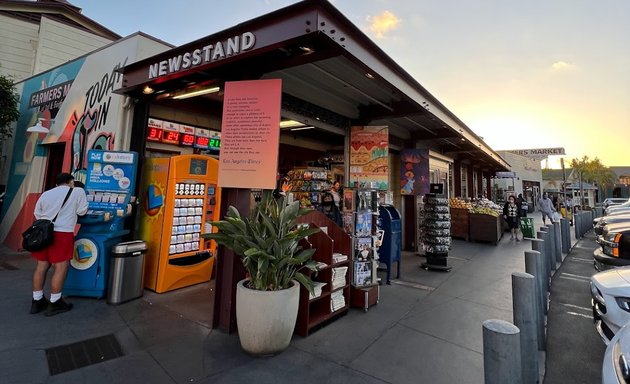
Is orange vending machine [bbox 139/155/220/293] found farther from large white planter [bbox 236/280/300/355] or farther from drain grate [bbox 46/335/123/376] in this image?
large white planter [bbox 236/280/300/355]

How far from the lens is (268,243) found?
2652 mm

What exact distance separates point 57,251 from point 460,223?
401 inches

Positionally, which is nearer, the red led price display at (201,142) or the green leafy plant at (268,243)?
the green leafy plant at (268,243)

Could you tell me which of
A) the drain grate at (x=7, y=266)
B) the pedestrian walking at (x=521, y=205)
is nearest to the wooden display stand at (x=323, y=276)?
the drain grate at (x=7, y=266)

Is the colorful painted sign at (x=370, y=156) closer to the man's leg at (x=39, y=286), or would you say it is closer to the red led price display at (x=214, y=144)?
the red led price display at (x=214, y=144)

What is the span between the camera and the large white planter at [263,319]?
248cm

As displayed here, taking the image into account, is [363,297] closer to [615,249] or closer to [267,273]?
[267,273]

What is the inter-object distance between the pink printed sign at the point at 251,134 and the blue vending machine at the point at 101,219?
1.99 m

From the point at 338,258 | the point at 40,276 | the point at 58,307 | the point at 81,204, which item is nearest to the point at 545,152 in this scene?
the point at 338,258

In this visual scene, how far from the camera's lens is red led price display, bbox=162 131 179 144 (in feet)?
16.7

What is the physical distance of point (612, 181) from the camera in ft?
119

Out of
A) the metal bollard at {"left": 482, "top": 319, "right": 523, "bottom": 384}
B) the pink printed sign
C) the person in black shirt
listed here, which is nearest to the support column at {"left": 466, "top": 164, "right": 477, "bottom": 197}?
the person in black shirt

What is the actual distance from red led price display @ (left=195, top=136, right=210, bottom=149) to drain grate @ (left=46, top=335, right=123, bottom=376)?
3655 mm

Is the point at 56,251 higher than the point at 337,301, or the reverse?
the point at 56,251
